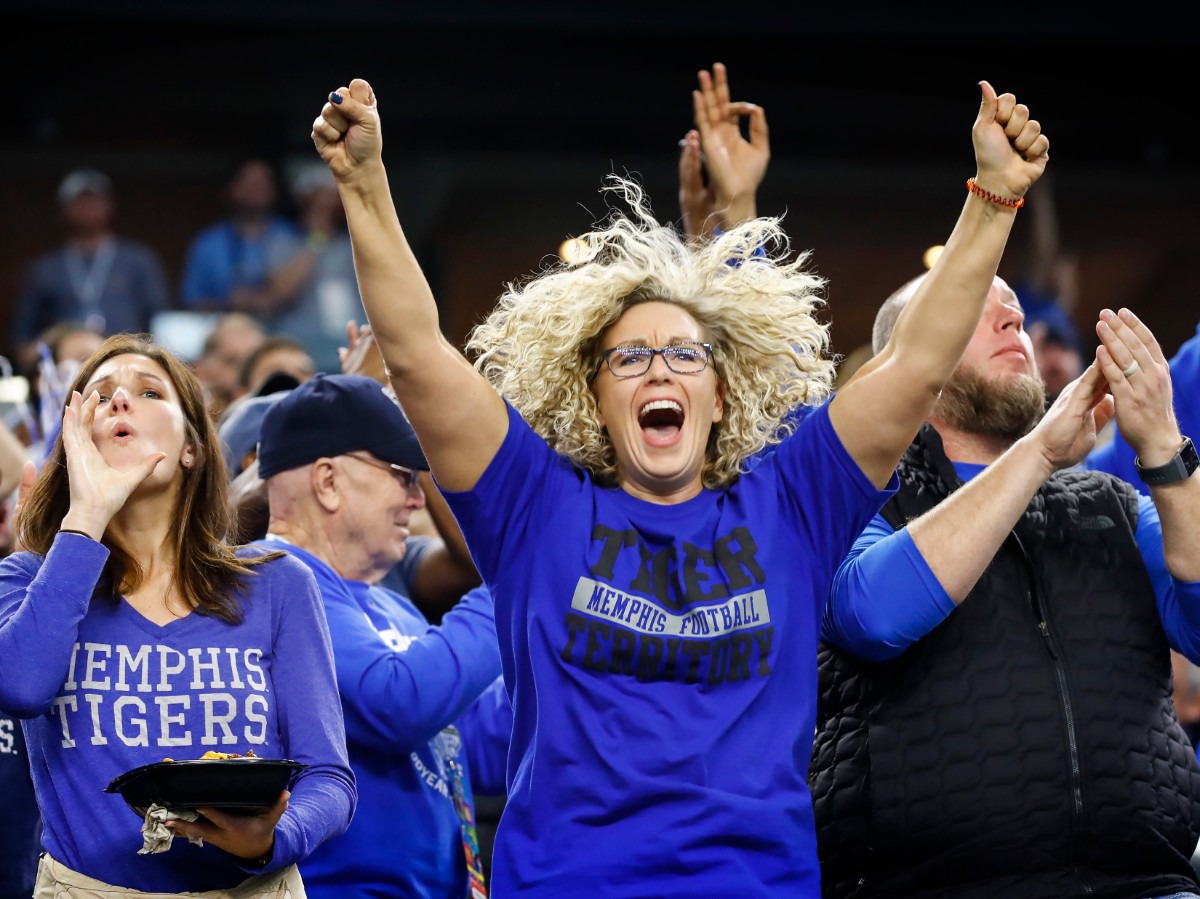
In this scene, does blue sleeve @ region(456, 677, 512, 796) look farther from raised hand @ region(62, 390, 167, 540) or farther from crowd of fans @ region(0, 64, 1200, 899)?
raised hand @ region(62, 390, 167, 540)

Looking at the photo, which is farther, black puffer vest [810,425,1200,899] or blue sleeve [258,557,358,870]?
black puffer vest [810,425,1200,899]

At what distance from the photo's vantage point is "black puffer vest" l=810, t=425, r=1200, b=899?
2.48 meters

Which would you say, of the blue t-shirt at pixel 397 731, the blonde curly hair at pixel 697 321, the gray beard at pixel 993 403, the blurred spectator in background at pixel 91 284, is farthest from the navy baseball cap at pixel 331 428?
the blurred spectator in background at pixel 91 284

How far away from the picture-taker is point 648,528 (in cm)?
233

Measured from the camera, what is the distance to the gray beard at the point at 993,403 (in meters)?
2.86

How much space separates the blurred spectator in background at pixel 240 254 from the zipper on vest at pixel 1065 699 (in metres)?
4.97

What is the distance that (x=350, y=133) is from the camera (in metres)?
2.19

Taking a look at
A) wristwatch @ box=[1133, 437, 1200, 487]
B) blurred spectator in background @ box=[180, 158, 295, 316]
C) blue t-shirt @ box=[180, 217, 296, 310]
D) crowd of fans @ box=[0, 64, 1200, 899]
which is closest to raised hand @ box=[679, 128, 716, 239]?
crowd of fans @ box=[0, 64, 1200, 899]

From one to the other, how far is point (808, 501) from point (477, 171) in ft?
20.6

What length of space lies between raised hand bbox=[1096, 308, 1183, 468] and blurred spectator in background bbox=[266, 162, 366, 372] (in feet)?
15.9

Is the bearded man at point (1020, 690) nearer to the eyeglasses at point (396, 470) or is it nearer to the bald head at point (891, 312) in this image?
the bald head at point (891, 312)

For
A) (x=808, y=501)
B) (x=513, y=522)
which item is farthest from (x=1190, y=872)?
(x=513, y=522)

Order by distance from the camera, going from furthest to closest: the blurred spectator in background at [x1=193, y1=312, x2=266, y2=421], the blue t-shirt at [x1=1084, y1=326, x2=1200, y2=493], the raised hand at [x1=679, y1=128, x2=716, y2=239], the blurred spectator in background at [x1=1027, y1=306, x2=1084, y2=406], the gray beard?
the blurred spectator in background at [x1=1027, y1=306, x2=1084, y2=406], the blurred spectator in background at [x1=193, y1=312, x2=266, y2=421], the blue t-shirt at [x1=1084, y1=326, x2=1200, y2=493], the raised hand at [x1=679, y1=128, x2=716, y2=239], the gray beard

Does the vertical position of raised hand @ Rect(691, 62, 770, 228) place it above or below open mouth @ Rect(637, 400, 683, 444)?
above
